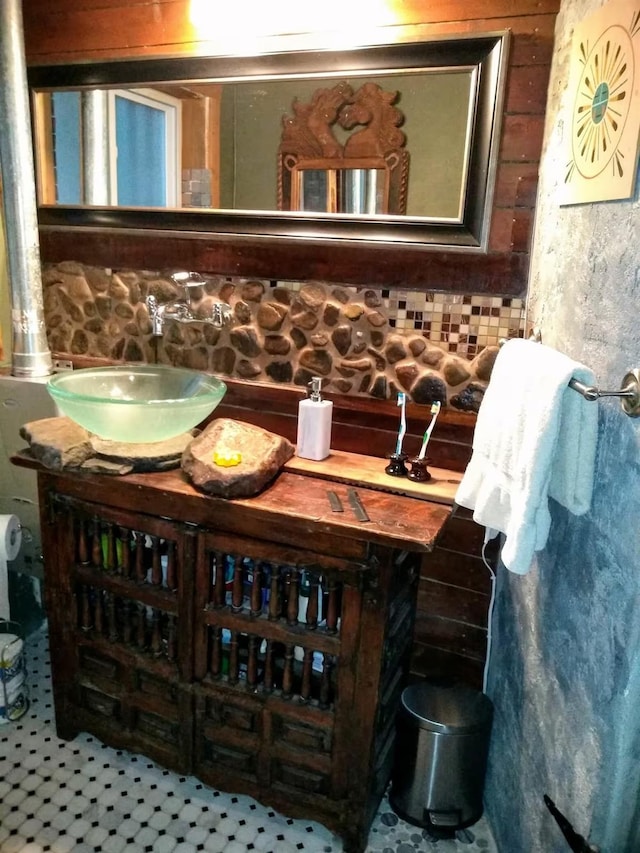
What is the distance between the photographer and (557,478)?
114 centimetres

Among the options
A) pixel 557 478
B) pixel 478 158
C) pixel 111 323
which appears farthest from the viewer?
pixel 111 323

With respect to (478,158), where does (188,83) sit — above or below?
above

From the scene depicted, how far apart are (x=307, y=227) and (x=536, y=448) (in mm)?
924

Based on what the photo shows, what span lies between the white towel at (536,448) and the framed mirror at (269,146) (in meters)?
0.51

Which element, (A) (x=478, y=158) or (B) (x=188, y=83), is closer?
(A) (x=478, y=158)

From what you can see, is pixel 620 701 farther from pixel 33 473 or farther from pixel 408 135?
pixel 33 473

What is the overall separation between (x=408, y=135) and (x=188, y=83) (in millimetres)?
647

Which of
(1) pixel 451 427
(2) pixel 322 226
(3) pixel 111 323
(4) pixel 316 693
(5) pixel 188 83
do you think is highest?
(5) pixel 188 83

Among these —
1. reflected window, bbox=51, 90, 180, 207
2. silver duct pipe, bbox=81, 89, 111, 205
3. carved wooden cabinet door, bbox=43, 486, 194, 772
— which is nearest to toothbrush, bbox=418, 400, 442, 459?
carved wooden cabinet door, bbox=43, 486, 194, 772

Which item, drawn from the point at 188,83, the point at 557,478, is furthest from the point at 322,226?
the point at 557,478

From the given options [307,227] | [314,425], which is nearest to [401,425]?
[314,425]

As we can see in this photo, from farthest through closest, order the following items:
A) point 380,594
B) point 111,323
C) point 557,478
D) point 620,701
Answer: point 111,323
point 380,594
point 557,478
point 620,701

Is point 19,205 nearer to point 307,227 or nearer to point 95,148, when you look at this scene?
point 95,148

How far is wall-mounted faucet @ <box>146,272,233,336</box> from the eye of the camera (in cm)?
185
